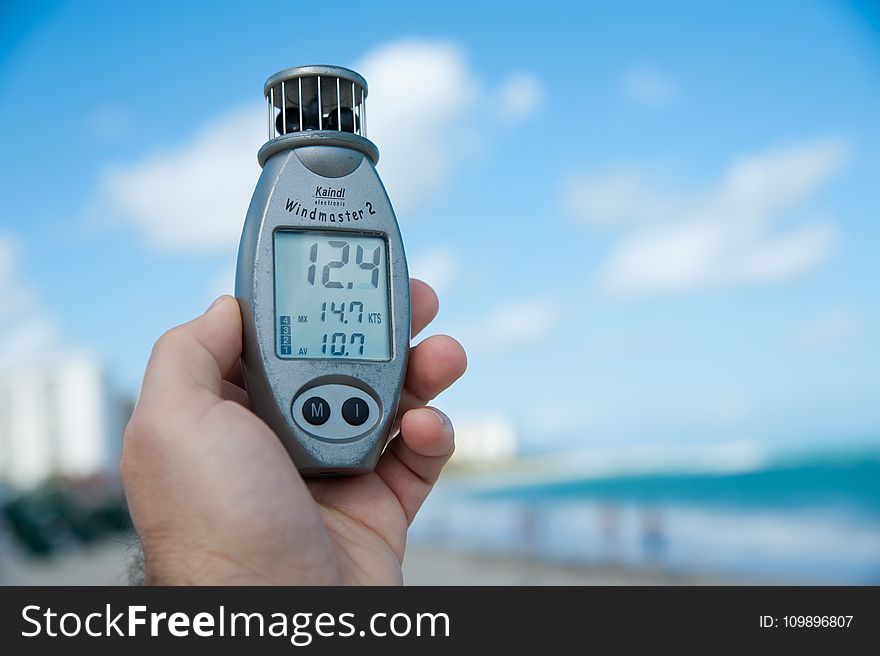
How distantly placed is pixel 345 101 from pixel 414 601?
5.17 ft

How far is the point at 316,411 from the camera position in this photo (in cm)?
259

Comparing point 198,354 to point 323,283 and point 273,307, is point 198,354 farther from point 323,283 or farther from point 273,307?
point 323,283

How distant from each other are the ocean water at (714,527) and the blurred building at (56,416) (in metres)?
29.6

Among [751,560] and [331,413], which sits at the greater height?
[751,560]

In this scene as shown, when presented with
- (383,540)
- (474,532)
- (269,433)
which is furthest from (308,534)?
(474,532)

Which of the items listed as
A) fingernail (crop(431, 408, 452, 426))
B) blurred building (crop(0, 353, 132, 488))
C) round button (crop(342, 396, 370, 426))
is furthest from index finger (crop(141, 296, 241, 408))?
blurred building (crop(0, 353, 132, 488))

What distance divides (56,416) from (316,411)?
2538 inches

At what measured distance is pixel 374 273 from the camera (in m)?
2.78

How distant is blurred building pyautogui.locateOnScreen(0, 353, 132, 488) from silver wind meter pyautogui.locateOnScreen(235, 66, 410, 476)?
56136mm

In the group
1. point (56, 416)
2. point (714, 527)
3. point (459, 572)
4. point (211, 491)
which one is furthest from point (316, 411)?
→ point (56, 416)

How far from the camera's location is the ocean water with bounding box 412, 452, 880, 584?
660 inches

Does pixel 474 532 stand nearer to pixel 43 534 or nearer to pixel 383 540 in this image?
pixel 43 534

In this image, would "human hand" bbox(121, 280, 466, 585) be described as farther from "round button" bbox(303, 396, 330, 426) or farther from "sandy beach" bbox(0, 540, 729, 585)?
"sandy beach" bbox(0, 540, 729, 585)

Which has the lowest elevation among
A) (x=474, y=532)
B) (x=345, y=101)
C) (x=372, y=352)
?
(x=372, y=352)
